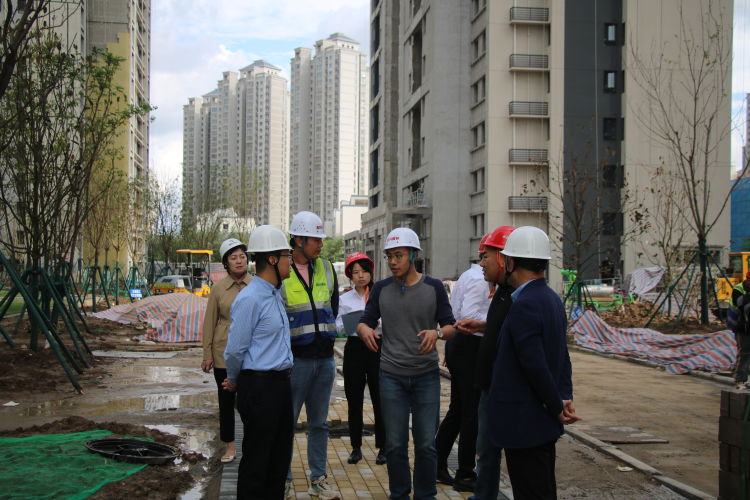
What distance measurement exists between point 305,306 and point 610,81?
48.4 meters

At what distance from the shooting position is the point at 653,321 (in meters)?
22.6

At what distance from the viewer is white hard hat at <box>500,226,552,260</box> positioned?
4.54 m

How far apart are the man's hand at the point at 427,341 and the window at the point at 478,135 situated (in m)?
48.5

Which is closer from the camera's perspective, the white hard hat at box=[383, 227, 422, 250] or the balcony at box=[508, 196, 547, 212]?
the white hard hat at box=[383, 227, 422, 250]

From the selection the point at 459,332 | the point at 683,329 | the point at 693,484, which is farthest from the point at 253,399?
the point at 683,329

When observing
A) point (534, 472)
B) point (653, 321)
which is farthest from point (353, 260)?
point (653, 321)

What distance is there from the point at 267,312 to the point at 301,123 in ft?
433

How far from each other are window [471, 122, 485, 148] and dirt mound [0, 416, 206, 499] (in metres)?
46.6

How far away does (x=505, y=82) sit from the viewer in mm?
50875

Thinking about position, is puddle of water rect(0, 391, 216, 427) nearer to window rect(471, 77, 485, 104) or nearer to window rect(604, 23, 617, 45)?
window rect(471, 77, 485, 104)

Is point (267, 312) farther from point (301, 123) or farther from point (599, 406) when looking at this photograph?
point (301, 123)

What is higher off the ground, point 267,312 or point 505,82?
point 505,82

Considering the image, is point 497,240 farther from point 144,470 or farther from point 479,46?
point 479,46

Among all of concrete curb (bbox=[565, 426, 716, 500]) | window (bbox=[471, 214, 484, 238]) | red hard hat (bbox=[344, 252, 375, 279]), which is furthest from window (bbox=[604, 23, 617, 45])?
red hard hat (bbox=[344, 252, 375, 279])
